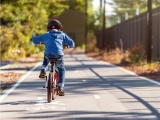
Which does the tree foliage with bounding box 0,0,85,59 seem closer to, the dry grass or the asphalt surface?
the dry grass

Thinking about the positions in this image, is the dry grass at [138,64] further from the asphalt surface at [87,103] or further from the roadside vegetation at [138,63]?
the asphalt surface at [87,103]

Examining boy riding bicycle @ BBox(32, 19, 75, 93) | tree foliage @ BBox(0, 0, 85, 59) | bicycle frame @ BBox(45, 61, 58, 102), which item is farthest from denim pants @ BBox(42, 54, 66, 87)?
tree foliage @ BBox(0, 0, 85, 59)

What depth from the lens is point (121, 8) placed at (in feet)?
331

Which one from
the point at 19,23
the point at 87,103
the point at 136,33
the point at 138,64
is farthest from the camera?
the point at 19,23

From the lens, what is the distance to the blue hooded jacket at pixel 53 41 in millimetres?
12987

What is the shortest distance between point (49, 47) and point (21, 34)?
27786 mm

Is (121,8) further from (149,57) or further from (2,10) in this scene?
(149,57)

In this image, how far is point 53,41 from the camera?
42.9 ft

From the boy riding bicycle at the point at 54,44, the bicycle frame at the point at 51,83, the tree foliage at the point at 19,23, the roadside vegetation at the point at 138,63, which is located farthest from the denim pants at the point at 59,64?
the tree foliage at the point at 19,23

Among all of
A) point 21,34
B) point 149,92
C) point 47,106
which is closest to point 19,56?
point 21,34

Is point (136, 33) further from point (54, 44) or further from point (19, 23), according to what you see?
point (54, 44)

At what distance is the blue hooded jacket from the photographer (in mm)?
12987

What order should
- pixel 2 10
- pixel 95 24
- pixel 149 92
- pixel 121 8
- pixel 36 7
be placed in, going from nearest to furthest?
pixel 149 92 → pixel 2 10 → pixel 36 7 → pixel 95 24 → pixel 121 8

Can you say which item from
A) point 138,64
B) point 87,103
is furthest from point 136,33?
point 87,103
